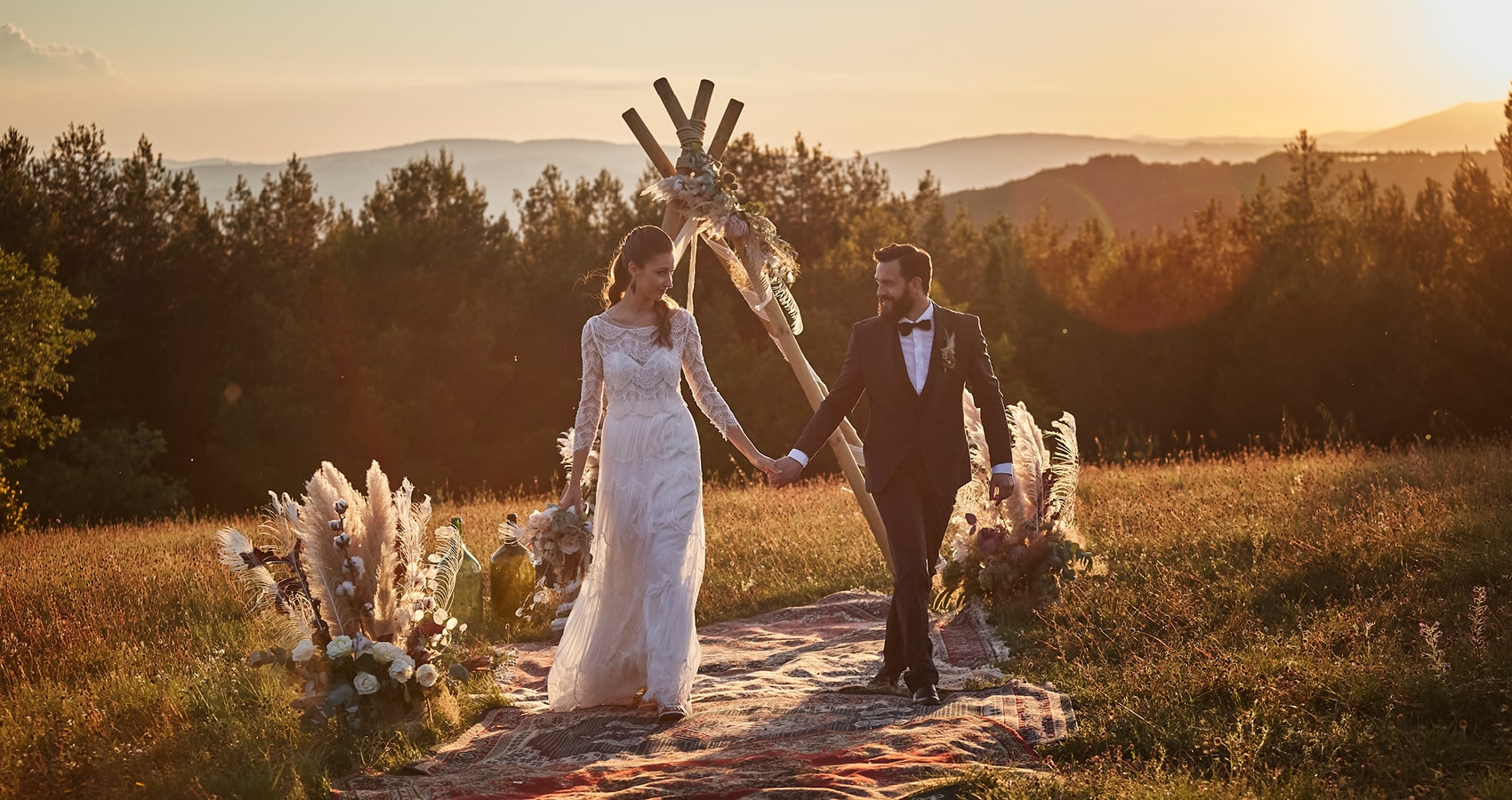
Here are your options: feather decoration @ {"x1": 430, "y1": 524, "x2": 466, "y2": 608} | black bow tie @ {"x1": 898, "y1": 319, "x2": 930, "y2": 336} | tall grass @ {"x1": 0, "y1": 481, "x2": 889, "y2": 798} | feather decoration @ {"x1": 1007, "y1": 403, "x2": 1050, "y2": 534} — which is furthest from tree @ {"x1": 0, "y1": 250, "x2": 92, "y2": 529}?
black bow tie @ {"x1": 898, "y1": 319, "x2": 930, "y2": 336}

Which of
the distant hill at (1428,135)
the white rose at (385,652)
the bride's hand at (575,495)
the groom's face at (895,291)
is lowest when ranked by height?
the white rose at (385,652)

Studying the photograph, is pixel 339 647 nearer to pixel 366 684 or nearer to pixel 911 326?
pixel 366 684

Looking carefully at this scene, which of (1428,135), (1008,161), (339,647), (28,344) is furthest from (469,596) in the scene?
Result: (1008,161)

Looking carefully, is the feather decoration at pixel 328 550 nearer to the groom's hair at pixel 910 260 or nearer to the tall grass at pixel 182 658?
the tall grass at pixel 182 658

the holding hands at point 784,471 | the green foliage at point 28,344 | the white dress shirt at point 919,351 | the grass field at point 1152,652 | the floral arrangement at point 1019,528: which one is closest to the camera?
the grass field at point 1152,652

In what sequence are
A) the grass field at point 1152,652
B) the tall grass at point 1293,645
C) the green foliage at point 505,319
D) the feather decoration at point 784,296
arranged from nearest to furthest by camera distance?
1. the tall grass at point 1293,645
2. the grass field at point 1152,652
3. the feather decoration at point 784,296
4. the green foliage at point 505,319

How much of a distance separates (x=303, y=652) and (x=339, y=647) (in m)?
0.17

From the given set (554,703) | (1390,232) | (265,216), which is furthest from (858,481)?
(265,216)

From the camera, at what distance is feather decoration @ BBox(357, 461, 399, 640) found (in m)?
6.08

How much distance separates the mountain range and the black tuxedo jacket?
2.89m

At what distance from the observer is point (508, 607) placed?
9.07 m

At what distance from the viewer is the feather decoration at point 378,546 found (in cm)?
608

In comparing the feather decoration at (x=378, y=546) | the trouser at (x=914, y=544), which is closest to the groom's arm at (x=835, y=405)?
the trouser at (x=914, y=544)

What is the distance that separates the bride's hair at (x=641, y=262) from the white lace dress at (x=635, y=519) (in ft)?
0.17
